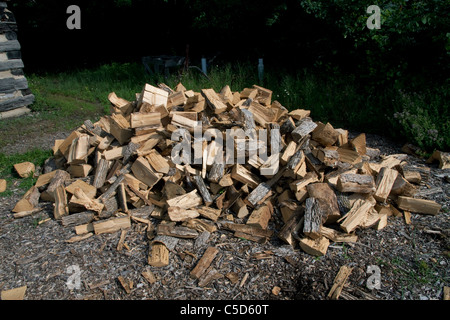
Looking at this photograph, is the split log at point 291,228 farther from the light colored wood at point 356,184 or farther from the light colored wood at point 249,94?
the light colored wood at point 249,94

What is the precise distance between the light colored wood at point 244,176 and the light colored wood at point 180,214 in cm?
59

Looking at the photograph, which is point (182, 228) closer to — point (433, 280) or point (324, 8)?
point (433, 280)

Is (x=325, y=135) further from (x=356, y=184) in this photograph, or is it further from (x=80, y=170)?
(x=80, y=170)

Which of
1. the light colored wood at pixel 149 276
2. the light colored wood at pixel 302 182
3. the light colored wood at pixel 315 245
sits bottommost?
the light colored wood at pixel 149 276

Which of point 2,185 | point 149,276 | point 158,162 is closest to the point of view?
point 149,276

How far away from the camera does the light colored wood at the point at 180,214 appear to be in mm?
3377

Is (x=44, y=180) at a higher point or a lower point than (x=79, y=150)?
lower

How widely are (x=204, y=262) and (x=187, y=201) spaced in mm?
780

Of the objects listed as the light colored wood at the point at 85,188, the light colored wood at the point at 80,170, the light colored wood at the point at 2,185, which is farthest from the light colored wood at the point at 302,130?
the light colored wood at the point at 2,185

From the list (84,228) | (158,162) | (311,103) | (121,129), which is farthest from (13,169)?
(311,103)

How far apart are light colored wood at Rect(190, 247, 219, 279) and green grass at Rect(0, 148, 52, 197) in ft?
9.50

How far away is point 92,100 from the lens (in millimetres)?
8938

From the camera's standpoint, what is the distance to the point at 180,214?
134 inches

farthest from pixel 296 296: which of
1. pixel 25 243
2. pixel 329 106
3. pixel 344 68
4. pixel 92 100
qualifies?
pixel 92 100
